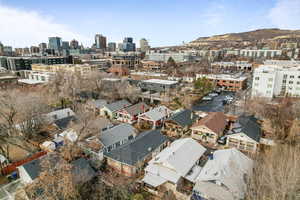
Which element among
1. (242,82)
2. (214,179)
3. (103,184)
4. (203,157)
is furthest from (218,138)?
(242,82)

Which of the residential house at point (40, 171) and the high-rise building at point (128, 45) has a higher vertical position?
the high-rise building at point (128, 45)

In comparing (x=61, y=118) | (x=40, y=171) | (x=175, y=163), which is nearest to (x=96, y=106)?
(x=61, y=118)

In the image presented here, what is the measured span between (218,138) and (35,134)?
26.2 metres

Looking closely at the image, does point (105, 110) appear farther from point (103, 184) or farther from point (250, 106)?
point (250, 106)

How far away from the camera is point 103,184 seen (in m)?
14.6

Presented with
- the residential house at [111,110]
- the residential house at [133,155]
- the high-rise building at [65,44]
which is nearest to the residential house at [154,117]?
the residential house at [111,110]

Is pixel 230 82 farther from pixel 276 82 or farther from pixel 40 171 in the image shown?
pixel 40 171

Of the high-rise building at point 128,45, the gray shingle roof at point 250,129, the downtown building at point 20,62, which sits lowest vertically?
the gray shingle roof at point 250,129

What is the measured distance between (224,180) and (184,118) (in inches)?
574

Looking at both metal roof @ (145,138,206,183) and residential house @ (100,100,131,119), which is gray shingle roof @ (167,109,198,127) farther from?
residential house @ (100,100,131,119)

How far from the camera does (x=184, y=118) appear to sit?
27.1 meters

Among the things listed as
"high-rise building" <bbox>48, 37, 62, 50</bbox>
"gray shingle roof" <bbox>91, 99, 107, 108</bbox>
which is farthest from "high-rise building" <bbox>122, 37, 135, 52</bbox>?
"gray shingle roof" <bbox>91, 99, 107, 108</bbox>

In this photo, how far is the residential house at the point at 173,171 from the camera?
47.3 ft

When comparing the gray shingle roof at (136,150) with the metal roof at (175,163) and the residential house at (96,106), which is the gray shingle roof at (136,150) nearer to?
the metal roof at (175,163)
